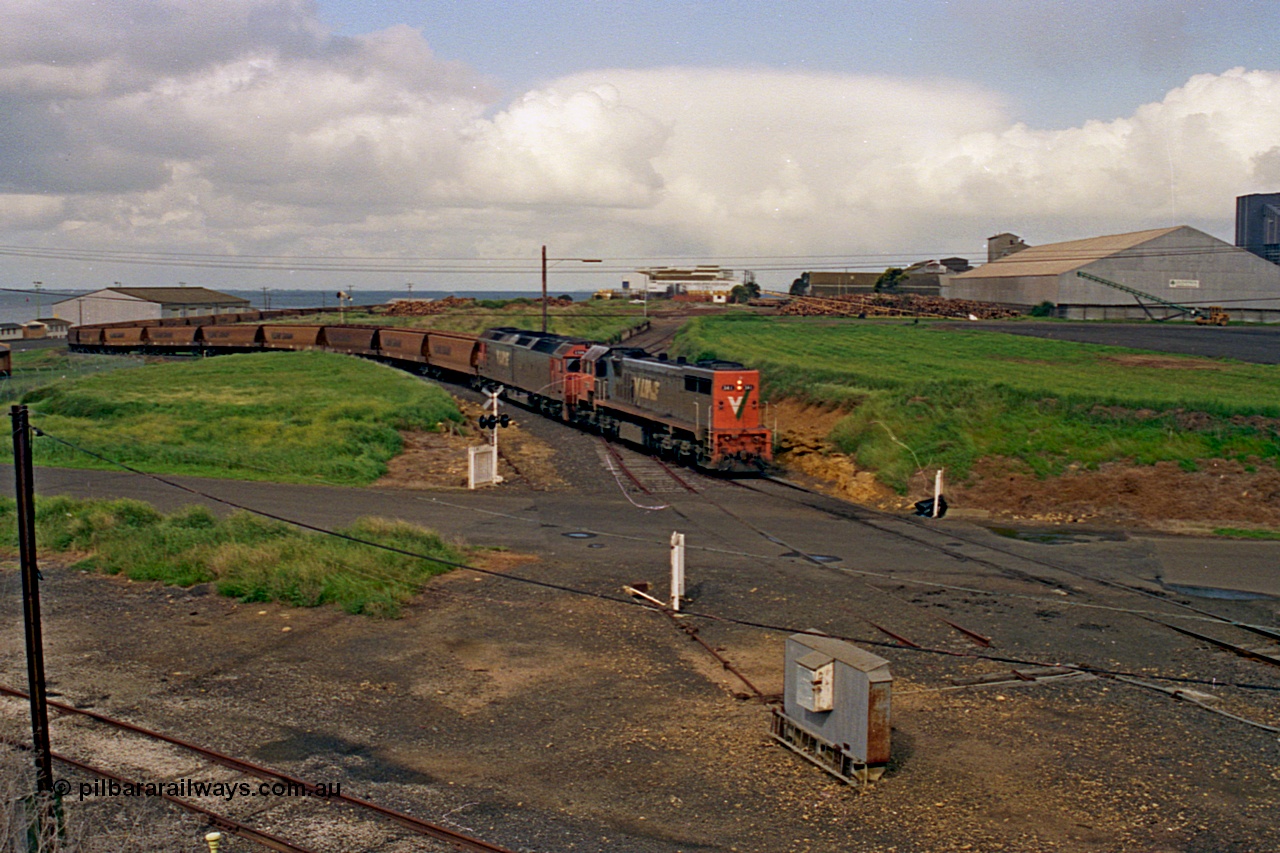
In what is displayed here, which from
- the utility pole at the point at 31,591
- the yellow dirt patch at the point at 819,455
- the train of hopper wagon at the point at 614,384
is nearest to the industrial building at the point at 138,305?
the train of hopper wagon at the point at 614,384

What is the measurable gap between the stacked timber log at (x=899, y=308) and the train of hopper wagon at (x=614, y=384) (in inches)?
1763

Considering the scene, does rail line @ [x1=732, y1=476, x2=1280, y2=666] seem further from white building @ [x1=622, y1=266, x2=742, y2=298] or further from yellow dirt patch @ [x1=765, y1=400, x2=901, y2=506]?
white building @ [x1=622, y1=266, x2=742, y2=298]

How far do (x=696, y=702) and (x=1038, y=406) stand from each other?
26.9 meters

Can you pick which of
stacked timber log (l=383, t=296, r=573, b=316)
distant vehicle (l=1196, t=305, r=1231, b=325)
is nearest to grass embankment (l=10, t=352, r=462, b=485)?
stacked timber log (l=383, t=296, r=573, b=316)

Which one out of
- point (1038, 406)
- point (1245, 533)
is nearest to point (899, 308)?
point (1038, 406)

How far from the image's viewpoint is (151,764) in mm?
13609

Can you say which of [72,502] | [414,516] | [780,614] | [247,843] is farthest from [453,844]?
[72,502]

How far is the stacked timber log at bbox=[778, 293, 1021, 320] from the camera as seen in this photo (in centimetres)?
9438

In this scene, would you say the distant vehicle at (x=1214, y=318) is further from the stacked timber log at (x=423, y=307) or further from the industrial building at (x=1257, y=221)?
the stacked timber log at (x=423, y=307)

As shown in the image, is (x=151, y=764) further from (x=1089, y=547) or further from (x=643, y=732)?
(x=1089, y=547)

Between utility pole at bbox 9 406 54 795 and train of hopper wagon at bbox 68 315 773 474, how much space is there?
26.1 m

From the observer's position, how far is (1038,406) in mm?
38344

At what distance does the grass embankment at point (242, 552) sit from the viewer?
2141cm

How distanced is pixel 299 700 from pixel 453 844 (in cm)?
565
